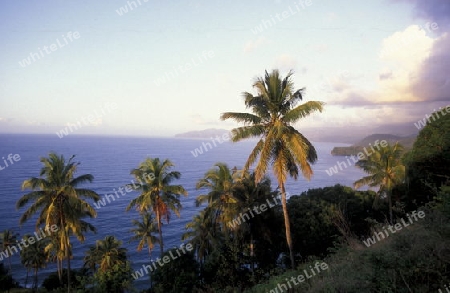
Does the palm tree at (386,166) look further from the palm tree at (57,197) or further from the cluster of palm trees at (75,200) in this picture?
the palm tree at (57,197)

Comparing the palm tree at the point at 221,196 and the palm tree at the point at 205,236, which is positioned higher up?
the palm tree at the point at 221,196

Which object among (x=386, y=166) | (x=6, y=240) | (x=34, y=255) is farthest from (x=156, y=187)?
(x=6, y=240)

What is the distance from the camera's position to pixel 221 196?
20766mm

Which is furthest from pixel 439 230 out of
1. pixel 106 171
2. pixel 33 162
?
pixel 33 162

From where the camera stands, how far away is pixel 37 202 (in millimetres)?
18500

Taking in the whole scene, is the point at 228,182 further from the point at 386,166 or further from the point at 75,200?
the point at 386,166

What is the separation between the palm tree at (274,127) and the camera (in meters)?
14.4

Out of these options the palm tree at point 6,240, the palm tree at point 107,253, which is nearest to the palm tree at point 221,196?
the palm tree at point 107,253

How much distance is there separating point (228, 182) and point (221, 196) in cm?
119

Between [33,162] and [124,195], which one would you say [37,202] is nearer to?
[124,195]

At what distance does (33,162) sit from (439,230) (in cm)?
13105

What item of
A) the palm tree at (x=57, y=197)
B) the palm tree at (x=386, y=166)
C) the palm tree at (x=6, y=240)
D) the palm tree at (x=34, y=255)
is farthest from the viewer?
the palm tree at (x=6, y=240)

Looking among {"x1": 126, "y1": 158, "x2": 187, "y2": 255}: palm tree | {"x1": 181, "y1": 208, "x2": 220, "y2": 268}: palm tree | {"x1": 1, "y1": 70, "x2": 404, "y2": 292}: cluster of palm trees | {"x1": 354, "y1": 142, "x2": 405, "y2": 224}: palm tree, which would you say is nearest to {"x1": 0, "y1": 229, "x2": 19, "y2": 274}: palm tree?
{"x1": 1, "y1": 70, "x2": 404, "y2": 292}: cluster of palm trees

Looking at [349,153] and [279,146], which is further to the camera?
[349,153]
